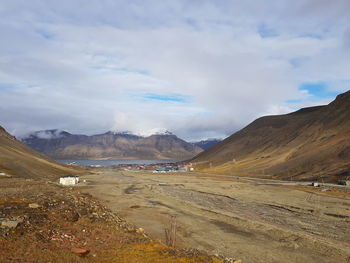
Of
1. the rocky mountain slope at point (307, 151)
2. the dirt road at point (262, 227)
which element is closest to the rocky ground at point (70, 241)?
the dirt road at point (262, 227)

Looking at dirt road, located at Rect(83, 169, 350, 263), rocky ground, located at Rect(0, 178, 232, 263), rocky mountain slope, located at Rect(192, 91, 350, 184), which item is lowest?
dirt road, located at Rect(83, 169, 350, 263)

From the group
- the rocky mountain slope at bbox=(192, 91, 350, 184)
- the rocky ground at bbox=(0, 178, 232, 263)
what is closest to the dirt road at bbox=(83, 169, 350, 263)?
the rocky ground at bbox=(0, 178, 232, 263)

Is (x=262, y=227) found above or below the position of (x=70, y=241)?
below

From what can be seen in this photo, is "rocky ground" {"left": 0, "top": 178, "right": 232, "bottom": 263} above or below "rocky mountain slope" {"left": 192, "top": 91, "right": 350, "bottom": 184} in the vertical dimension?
below

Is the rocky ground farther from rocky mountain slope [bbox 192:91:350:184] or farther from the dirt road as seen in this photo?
rocky mountain slope [bbox 192:91:350:184]

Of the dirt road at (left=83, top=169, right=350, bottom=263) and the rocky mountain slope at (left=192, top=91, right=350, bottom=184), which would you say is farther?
the rocky mountain slope at (left=192, top=91, right=350, bottom=184)

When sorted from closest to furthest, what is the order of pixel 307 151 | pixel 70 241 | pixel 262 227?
pixel 70 241 < pixel 262 227 < pixel 307 151

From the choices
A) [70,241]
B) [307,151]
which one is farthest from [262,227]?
[307,151]

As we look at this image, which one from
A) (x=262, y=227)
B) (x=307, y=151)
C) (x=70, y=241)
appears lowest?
(x=262, y=227)

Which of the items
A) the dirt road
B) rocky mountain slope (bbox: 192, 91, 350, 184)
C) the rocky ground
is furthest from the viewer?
rocky mountain slope (bbox: 192, 91, 350, 184)

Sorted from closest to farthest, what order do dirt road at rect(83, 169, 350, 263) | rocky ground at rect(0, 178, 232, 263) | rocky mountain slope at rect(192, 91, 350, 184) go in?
rocky ground at rect(0, 178, 232, 263)
dirt road at rect(83, 169, 350, 263)
rocky mountain slope at rect(192, 91, 350, 184)

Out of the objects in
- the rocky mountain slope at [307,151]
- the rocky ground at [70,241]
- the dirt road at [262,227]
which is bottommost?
the dirt road at [262,227]

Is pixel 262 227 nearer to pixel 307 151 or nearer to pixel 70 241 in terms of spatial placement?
pixel 70 241

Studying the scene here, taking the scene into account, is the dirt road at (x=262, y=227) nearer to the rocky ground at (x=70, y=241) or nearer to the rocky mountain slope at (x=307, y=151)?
the rocky ground at (x=70, y=241)
